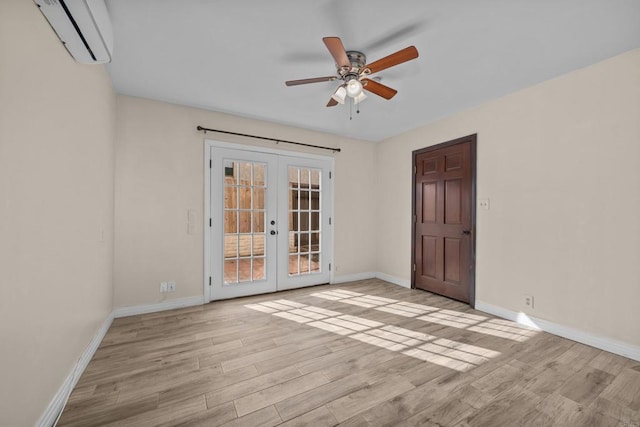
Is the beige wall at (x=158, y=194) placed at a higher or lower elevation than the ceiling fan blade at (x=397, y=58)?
lower

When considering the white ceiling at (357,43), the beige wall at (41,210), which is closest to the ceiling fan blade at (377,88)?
the white ceiling at (357,43)

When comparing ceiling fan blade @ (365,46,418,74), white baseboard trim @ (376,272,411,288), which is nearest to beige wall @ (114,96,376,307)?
ceiling fan blade @ (365,46,418,74)

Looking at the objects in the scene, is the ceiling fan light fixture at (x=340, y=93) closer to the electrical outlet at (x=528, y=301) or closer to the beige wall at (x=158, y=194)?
the beige wall at (x=158, y=194)

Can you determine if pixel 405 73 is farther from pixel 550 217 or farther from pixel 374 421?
pixel 374 421

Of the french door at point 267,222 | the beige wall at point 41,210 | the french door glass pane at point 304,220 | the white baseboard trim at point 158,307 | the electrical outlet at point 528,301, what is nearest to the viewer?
the beige wall at point 41,210

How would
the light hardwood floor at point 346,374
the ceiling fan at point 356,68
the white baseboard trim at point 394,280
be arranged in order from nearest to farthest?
the light hardwood floor at point 346,374
the ceiling fan at point 356,68
the white baseboard trim at point 394,280

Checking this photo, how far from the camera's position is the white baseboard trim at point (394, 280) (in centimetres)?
427

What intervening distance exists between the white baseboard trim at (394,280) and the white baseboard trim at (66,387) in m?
3.89

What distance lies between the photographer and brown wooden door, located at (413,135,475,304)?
3.42 metres

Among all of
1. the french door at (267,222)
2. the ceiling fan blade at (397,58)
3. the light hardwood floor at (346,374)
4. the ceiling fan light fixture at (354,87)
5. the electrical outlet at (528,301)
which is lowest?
the light hardwood floor at (346,374)

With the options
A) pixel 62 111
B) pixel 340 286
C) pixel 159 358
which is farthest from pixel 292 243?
pixel 62 111

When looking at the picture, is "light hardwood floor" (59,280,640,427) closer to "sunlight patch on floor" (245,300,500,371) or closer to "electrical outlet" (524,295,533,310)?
"sunlight patch on floor" (245,300,500,371)

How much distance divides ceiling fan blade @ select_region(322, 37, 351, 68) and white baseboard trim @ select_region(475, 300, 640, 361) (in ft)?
10.2

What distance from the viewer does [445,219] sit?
372 cm
